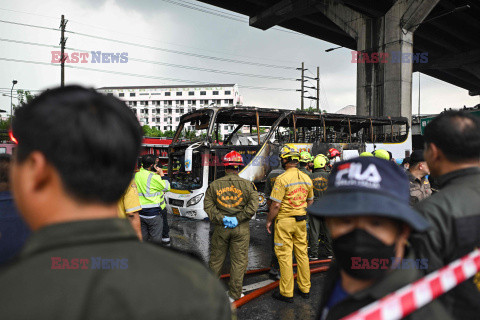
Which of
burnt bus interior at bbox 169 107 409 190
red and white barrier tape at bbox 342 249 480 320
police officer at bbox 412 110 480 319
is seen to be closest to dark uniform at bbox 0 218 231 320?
red and white barrier tape at bbox 342 249 480 320

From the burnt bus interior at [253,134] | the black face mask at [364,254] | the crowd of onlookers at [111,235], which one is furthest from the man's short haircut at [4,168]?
the burnt bus interior at [253,134]

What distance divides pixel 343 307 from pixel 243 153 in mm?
8274

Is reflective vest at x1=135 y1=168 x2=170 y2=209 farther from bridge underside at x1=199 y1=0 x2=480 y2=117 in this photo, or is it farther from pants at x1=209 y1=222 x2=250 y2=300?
bridge underside at x1=199 y1=0 x2=480 y2=117

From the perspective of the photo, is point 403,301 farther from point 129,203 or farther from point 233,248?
point 129,203

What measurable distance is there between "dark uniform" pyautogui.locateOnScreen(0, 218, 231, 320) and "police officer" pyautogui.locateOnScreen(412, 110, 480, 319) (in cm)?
101

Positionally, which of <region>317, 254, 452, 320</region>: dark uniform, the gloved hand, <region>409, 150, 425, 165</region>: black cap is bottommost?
the gloved hand

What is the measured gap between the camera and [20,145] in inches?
30.4

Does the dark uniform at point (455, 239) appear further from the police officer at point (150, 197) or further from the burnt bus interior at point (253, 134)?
the burnt bus interior at point (253, 134)

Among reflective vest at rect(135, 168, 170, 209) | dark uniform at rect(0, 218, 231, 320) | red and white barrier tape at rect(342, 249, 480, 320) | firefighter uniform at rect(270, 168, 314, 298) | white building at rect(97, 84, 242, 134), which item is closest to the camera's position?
dark uniform at rect(0, 218, 231, 320)

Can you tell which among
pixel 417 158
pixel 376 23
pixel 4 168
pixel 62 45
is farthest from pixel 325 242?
pixel 62 45

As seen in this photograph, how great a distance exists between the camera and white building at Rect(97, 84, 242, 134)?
9888 cm

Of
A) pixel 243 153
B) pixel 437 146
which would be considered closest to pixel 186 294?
pixel 437 146

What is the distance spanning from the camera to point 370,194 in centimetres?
105

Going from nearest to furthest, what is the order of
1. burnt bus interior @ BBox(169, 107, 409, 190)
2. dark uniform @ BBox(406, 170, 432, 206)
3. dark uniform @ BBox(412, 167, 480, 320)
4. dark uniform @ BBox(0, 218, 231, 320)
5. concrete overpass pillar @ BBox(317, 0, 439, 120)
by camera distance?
dark uniform @ BBox(0, 218, 231, 320)
dark uniform @ BBox(412, 167, 480, 320)
dark uniform @ BBox(406, 170, 432, 206)
burnt bus interior @ BBox(169, 107, 409, 190)
concrete overpass pillar @ BBox(317, 0, 439, 120)
